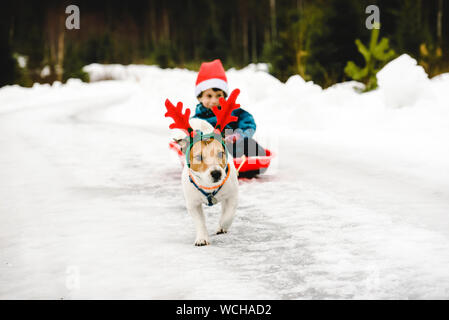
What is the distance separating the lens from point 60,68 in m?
31.6

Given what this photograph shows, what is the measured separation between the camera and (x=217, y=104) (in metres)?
4.83

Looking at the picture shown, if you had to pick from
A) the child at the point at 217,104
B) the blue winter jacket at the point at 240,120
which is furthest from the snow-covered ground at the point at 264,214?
the blue winter jacket at the point at 240,120

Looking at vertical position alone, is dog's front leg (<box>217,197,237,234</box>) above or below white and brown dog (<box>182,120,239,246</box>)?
below

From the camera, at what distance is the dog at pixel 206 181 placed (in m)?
3.08

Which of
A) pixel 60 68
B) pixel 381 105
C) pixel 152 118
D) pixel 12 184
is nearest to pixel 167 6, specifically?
pixel 60 68

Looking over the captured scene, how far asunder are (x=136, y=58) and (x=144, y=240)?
50.4 metres

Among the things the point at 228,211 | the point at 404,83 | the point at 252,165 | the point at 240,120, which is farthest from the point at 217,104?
the point at 404,83

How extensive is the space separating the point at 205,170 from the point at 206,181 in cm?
7

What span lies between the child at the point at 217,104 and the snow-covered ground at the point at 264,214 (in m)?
0.47

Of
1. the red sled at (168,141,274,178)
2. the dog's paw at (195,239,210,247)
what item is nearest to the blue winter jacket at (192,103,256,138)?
the red sled at (168,141,274,178)

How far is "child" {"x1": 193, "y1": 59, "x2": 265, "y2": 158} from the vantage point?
15.4ft

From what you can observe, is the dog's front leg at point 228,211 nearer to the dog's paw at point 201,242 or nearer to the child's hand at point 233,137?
the dog's paw at point 201,242

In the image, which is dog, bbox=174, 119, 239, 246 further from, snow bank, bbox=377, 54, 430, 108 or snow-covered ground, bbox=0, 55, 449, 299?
snow bank, bbox=377, 54, 430, 108

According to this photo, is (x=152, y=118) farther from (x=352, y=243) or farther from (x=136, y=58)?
(x=136, y=58)
